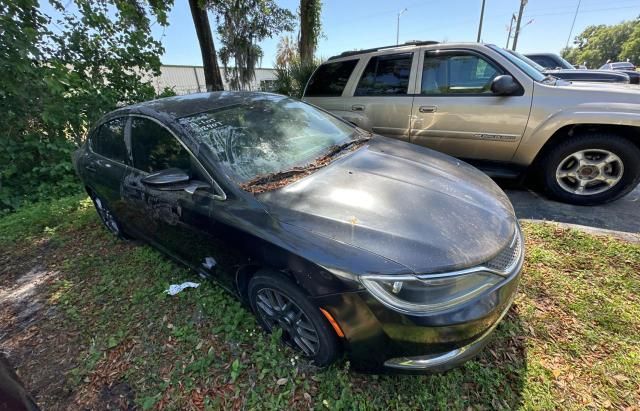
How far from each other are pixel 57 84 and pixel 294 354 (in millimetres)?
5135

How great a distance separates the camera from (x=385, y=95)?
13.7 feet

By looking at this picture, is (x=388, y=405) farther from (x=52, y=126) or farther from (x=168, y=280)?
(x=52, y=126)

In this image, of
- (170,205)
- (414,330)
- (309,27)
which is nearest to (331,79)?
(170,205)

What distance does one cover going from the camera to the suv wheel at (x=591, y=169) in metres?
3.03

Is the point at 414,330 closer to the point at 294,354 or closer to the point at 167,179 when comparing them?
the point at 294,354

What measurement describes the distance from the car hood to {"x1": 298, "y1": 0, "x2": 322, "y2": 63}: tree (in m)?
8.93

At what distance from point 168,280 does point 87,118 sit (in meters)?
4.80

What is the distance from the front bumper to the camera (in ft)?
4.65

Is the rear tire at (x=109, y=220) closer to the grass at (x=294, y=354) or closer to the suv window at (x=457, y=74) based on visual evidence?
the grass at (x=294, y=354)

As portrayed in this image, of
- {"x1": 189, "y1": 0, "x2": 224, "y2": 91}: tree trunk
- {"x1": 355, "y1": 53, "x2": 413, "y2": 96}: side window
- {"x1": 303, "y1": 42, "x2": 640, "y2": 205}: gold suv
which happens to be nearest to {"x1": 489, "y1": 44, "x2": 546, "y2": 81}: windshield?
{"x1": 303, "y1": 42, "x2": 640, "y2": 205}: gold suv

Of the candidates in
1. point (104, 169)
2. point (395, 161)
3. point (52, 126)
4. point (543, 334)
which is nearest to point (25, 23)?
point (52, 126)

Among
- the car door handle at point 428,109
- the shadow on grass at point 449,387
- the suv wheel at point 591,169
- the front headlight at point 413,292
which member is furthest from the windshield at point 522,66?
the front headlight at point 413,292

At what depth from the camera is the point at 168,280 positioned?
9.02 feet

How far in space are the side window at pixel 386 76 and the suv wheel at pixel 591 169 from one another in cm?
191
